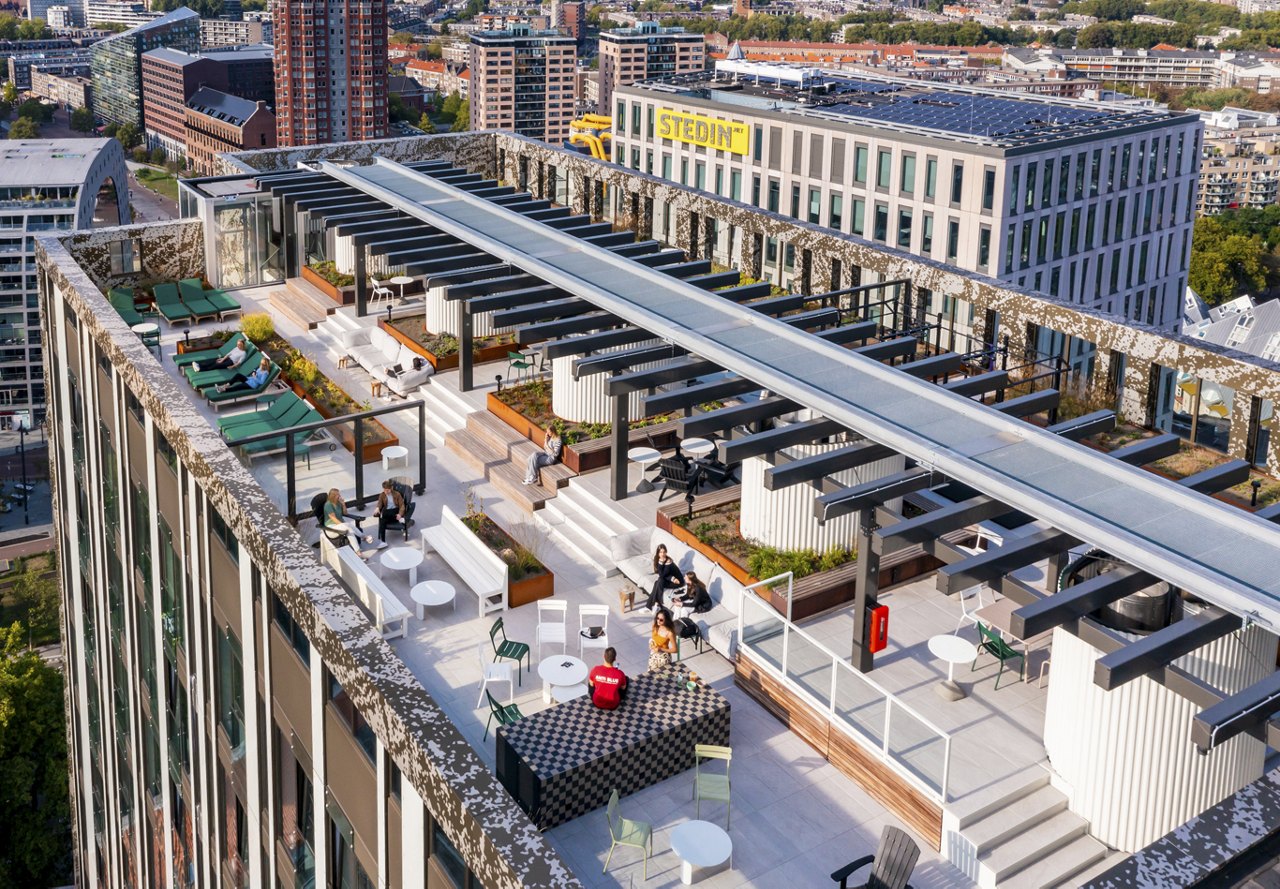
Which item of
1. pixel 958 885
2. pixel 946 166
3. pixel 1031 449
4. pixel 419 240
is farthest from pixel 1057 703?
pixel 946 166

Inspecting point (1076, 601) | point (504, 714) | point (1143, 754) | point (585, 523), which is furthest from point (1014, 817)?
point (585, 523)

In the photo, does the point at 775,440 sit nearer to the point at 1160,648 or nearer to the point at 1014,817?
the point at 1014,817

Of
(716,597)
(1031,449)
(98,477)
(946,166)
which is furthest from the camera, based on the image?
(946,166)

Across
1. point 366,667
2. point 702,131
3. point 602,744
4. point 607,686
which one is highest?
point 702,131

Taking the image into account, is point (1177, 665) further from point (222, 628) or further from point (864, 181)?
point (864, 181)

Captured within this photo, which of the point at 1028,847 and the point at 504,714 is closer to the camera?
the point at 1028,847

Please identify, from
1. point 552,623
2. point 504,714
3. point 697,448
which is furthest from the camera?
point 697,448

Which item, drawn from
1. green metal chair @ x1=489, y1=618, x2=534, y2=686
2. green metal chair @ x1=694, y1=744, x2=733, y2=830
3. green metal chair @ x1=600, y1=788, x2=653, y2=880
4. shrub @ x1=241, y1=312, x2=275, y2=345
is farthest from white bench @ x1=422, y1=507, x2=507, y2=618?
shrub @ x1=241, y1=312, x2=275, y2=345
